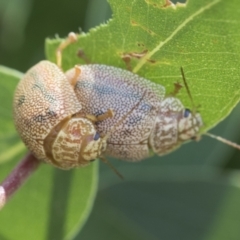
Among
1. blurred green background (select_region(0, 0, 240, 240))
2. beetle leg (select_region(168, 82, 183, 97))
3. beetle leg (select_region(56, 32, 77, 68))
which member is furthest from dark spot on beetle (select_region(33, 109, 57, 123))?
blurred green background (select_region(0, 0, 240, 240))

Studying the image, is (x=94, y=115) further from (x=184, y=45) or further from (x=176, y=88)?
(x=184, y=45)

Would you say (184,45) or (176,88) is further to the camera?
(176,88)

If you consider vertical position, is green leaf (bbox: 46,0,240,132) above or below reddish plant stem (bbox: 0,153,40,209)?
above

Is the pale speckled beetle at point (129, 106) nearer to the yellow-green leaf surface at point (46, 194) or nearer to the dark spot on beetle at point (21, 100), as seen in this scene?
the dark spot on beetle at point (21, 100)

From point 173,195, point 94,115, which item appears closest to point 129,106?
point 94,115

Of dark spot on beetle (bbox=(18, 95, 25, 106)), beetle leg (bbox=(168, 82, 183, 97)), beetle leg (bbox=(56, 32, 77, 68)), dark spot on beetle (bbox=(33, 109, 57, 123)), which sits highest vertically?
beetle leg (bbox=(56, 32, 77, 68))

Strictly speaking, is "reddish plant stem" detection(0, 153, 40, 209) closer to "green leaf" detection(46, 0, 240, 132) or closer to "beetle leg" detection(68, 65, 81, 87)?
"beetle leg" detection(68, 65, 81, 87)

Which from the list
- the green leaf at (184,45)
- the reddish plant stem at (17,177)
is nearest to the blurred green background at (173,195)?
the green leaf at (184,45)
